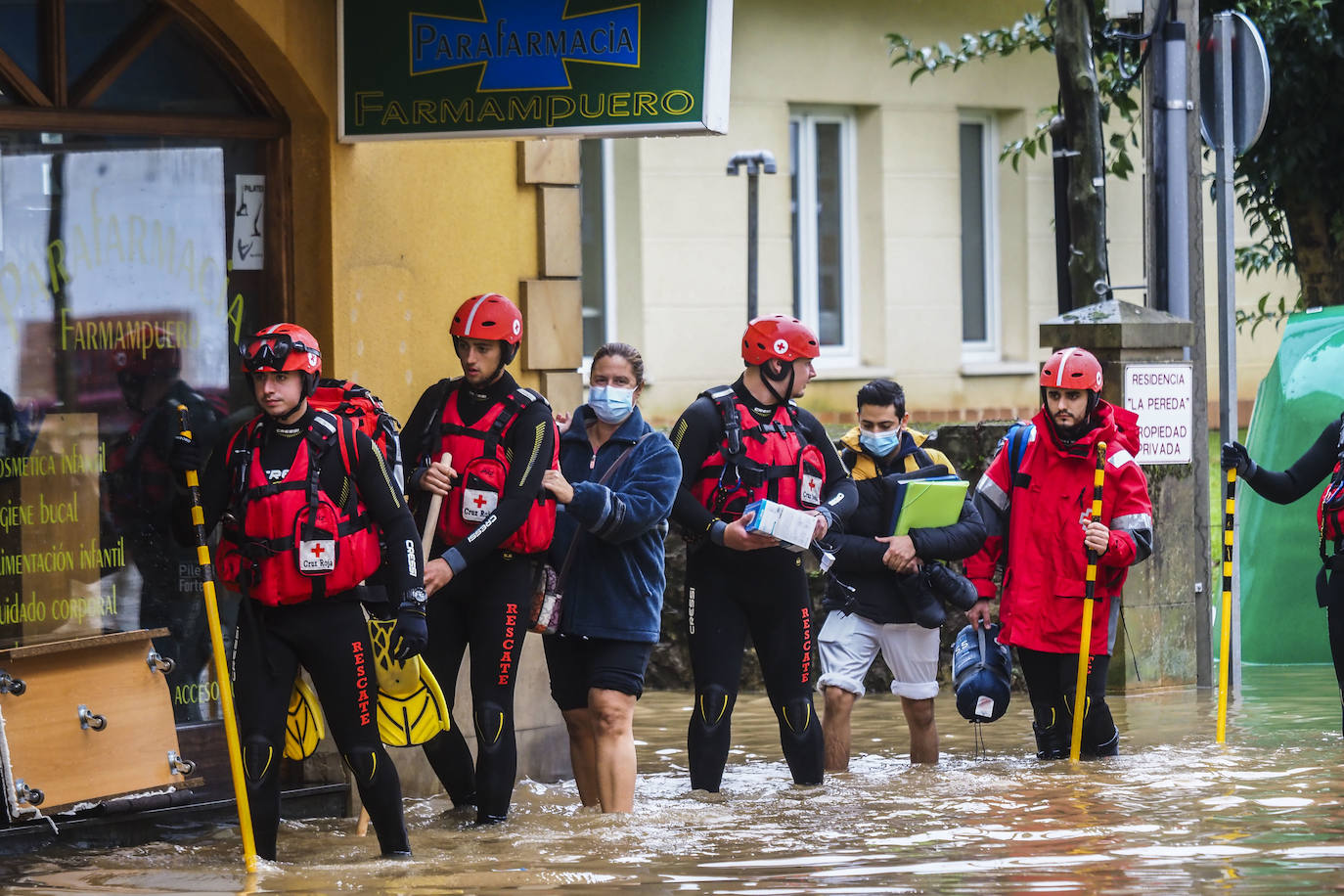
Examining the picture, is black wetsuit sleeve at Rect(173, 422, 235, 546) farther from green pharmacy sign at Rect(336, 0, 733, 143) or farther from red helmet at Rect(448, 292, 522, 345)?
green pharmacy sign at Rect(336, 0, 733, 143)

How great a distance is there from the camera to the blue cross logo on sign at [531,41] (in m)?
8.73

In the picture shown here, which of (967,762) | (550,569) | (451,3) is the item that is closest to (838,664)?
(967,762)

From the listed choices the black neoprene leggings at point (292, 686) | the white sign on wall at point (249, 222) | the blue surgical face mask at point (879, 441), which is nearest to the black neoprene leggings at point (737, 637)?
the blue surgical face mask at point (879, 441)

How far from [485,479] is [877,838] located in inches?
74.6

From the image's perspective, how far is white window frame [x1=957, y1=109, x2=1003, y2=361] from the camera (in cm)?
2111

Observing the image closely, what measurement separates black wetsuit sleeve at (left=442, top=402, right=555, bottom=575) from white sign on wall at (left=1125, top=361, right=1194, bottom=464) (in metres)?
4.58

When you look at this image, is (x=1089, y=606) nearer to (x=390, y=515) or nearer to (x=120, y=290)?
(x=390, y=515)

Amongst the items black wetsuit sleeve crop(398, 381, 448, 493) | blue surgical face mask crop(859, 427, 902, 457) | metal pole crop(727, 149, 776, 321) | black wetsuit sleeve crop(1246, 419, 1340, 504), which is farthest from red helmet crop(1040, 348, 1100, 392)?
metal pole crop(727, 149, 776, 321)

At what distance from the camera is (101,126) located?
8.81 metres

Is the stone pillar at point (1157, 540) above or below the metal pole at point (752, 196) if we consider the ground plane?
below

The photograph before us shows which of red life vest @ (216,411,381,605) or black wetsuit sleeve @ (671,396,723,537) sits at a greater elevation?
black wetsuit sleeve @ (671,396,723,537)

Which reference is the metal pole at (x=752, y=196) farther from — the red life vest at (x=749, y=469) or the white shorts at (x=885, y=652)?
the red life vest at (x=749, y=469)

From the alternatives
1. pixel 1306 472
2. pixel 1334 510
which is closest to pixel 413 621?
pixel 1334 510

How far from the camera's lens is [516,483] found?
825cm
